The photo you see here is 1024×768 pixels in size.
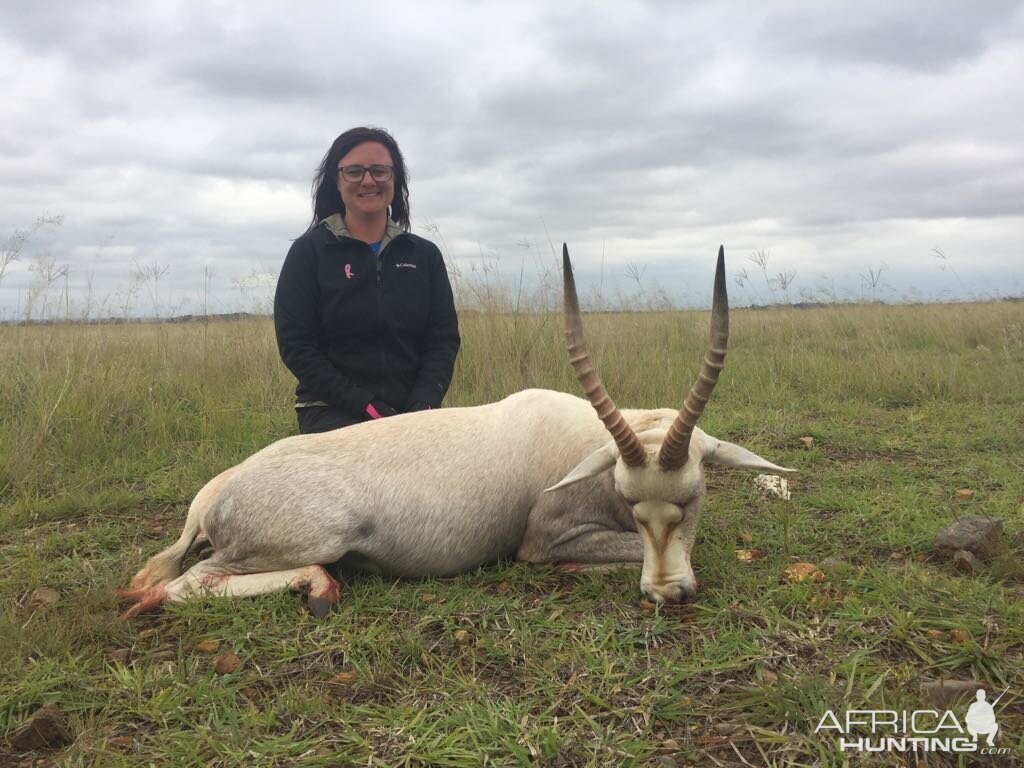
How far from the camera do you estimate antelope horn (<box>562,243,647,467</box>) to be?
2.96 metres

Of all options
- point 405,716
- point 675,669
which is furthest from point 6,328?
point 675,669

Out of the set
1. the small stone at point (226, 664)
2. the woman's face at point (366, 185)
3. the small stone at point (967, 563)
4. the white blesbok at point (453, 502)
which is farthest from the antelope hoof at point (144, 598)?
the small stone at point (967, 563)

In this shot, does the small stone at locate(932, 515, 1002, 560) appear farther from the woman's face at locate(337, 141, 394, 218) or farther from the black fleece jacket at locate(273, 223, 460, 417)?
the woman's face at locate(337, 141, 394, 218)

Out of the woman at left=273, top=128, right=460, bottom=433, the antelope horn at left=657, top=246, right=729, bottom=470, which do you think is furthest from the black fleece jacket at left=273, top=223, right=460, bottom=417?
the antelope horn at left=657, top=246, right=729, bottom=470

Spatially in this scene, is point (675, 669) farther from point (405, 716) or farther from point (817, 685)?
point (405, 716)

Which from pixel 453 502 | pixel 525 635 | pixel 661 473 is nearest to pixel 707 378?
pixel 661 473

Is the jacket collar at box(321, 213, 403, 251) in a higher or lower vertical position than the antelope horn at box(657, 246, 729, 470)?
higher

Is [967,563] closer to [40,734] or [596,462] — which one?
[596,462]

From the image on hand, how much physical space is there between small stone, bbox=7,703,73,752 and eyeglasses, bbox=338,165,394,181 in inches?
138

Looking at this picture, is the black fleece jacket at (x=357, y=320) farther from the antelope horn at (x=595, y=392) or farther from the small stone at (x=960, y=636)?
the small stone at (x=960, y=636)

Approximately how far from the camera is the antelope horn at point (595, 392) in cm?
296

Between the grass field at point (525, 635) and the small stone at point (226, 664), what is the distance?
1.4 inches

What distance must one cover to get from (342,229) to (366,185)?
36 cm

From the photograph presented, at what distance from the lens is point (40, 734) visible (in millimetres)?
2258
